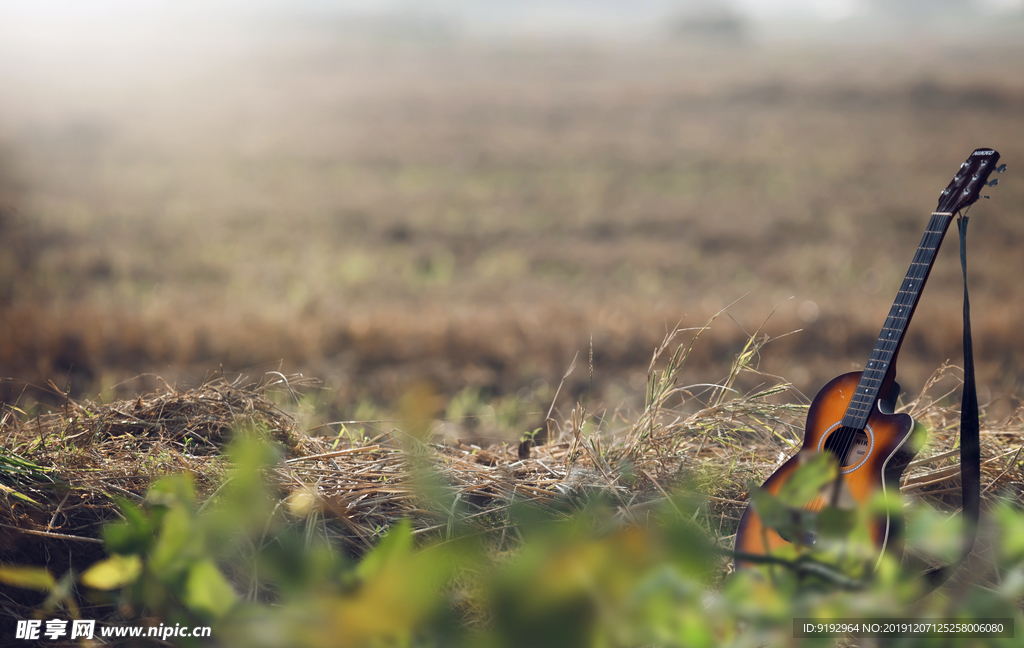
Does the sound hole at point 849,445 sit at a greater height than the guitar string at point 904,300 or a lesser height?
lesser

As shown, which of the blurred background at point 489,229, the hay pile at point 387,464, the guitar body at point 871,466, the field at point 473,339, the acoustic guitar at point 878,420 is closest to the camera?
the field at point 473,339

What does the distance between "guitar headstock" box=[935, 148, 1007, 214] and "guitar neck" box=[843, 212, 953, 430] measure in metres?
0.04

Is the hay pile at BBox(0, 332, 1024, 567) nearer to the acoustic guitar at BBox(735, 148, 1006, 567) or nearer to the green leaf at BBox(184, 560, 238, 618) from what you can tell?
the acoustic guitar at BBox(735, 148, 1006, 567)

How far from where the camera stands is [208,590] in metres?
0.63

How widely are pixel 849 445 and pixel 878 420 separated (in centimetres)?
9

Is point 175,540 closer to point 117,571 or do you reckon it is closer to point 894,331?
point 117,571

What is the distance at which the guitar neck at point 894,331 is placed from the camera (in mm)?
1686

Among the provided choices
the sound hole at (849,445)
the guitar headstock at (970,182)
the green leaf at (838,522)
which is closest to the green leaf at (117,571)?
the green leaf at (838,522)

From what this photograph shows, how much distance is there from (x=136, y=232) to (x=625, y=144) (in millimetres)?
10038

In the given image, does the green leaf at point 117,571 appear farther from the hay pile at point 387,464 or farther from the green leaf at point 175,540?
the hay pile at point 387,464

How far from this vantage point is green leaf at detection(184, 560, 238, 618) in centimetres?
63

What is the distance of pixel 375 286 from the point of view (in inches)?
303

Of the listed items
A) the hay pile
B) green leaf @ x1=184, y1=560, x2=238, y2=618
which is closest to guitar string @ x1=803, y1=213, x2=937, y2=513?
the hay pile

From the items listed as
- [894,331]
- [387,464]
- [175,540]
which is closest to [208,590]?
[175,540]
